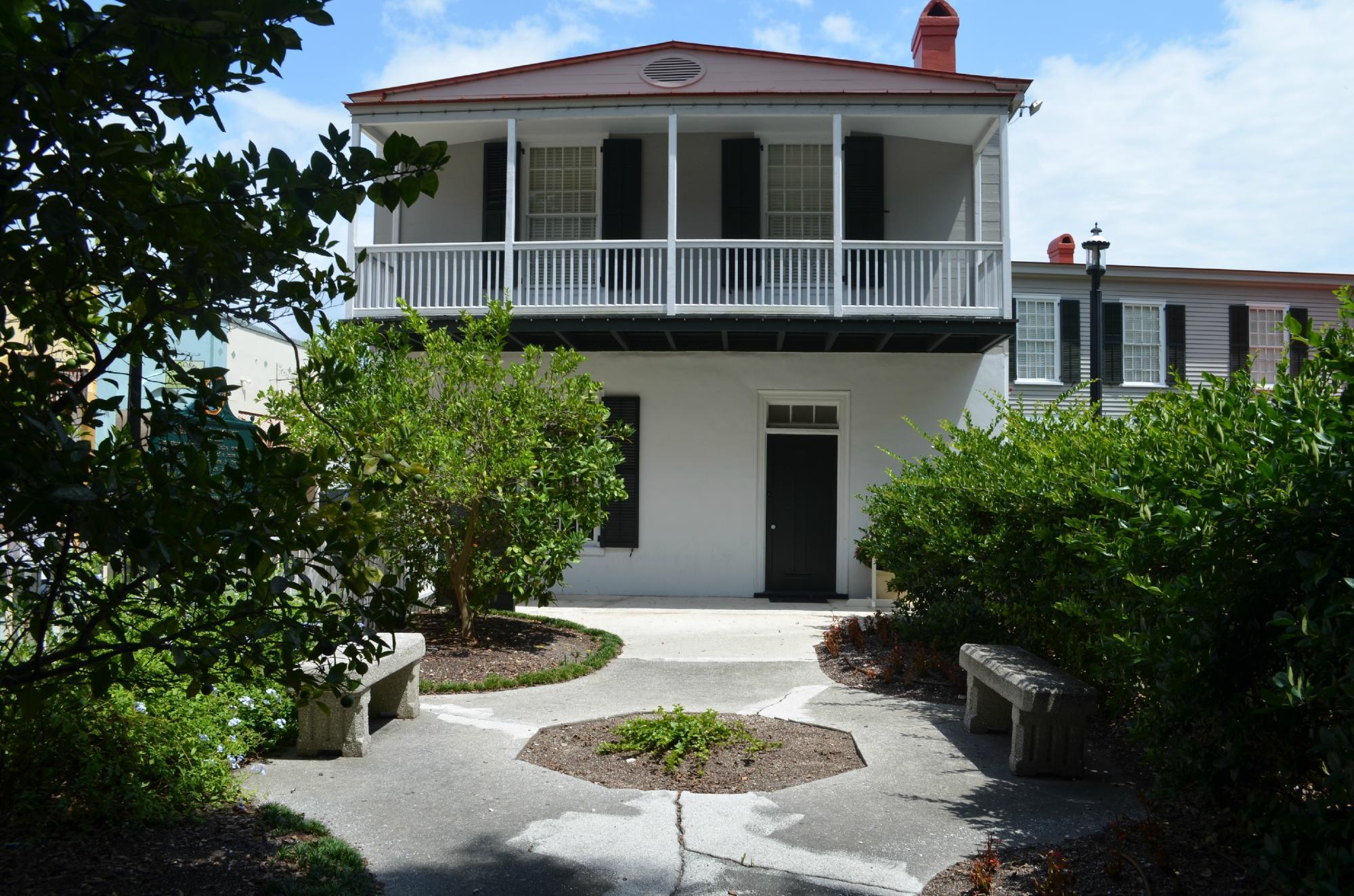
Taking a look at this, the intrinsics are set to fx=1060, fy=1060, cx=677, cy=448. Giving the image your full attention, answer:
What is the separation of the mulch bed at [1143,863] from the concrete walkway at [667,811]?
0.74 ft

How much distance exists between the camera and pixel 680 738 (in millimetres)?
6168

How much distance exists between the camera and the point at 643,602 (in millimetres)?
14039

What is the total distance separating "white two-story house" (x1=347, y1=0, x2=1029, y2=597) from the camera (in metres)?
13.7

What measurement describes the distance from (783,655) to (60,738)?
6435 mm

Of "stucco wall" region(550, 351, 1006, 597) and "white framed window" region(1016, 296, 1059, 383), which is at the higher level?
"white framed window" region(1016, 296, 1059, 383)

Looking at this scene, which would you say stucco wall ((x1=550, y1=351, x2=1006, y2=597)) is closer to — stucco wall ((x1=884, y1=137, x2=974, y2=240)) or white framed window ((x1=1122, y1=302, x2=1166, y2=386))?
stucco wall ((x1=884, y1=137, x2=974, y2=240))

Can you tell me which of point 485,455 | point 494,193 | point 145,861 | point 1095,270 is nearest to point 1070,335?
point 1095,270

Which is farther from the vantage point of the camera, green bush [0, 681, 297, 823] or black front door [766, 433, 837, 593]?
black front door [766, 433, 837, 593]

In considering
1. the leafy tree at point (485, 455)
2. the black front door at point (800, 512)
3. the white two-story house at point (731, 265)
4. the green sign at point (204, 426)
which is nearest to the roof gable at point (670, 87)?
the white two-story house at point (731, 265)

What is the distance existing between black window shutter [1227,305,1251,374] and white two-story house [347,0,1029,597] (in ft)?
38.6

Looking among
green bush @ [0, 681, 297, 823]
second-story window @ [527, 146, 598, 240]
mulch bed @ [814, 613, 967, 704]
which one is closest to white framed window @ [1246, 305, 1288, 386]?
second-story window @ [527, 146, 598, 240]

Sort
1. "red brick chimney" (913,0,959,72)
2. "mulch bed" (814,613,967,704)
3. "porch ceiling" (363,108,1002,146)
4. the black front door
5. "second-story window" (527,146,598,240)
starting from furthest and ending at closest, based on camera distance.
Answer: "red brick chimney" (913,0,959,72)
"second-story window" (527,146,598,240)
the black front door
"porch ceiling" (363,108,1002,146)
"mulch bed" (814,613,967,704)

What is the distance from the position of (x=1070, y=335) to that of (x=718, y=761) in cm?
2009

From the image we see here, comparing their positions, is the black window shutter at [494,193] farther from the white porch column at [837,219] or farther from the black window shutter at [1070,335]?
the black window shutter at [1070,335]
